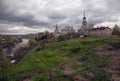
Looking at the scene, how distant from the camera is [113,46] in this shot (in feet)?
238

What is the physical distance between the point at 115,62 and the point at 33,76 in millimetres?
20002

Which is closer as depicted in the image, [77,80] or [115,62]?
[77,80]

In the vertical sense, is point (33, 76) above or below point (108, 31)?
below

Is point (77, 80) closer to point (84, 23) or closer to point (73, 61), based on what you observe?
point (73, 61)

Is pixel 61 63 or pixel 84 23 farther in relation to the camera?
pixel 84 23

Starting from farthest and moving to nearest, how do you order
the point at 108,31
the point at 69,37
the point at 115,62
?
the point at 108,31
the point at 69,37
the point at 115,62

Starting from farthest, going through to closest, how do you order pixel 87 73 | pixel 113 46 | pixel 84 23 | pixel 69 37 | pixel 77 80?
pixel 84 23
pixel 69 37
pixel 113 46
pixel 87 73
pixel 77 80

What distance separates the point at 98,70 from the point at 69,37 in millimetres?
75469

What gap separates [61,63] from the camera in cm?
5934

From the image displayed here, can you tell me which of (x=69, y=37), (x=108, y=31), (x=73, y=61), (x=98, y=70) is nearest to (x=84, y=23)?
(x=108, y=31)

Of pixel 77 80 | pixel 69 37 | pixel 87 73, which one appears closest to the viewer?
pixel 77 80

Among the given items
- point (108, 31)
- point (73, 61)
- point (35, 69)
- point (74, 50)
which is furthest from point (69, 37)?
point (35, 69)

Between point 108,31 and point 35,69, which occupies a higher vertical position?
point 108,31

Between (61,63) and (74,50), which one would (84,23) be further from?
(61,63)
